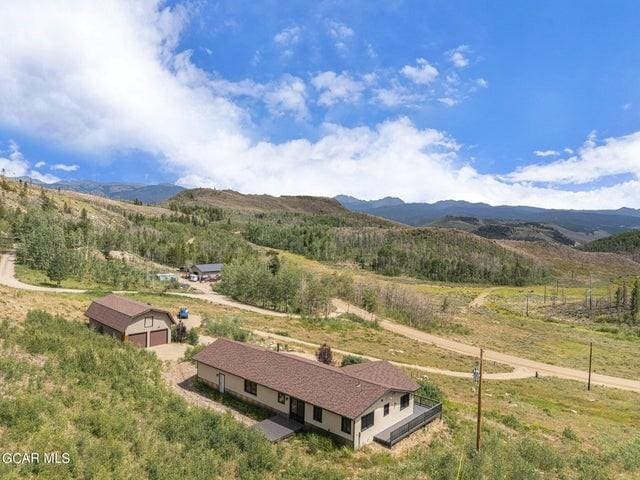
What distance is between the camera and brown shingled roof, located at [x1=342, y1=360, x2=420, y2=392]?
35.2m

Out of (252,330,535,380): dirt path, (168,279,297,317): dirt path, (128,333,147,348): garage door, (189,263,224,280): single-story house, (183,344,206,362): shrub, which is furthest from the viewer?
(189,263,224,280): single-story house

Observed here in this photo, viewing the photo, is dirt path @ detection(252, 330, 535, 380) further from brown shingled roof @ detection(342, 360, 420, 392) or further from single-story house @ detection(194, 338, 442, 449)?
single-story house @ detection(194, 338, 442, 449)

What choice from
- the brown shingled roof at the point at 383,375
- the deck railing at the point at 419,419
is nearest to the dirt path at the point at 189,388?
the brown shingled roof at the point at 383,375

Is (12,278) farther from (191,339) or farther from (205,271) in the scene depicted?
(205,271)

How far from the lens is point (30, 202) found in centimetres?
16725

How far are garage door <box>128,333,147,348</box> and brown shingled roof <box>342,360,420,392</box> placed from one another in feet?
81.4

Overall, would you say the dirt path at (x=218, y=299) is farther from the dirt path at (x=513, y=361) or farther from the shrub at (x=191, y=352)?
the shrub at (x=191, y=352)

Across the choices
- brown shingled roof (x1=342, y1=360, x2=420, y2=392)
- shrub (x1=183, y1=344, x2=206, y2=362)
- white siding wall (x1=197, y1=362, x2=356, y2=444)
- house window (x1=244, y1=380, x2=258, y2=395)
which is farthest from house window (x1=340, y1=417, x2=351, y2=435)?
shrub (x1=183, y1=344, x2=206, y2=362)

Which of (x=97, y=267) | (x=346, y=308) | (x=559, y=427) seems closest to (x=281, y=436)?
(x=559, y=427)

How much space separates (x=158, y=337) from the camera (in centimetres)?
5012

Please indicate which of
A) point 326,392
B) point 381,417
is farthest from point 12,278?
point 381,417

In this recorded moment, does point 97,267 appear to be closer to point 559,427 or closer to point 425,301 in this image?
point 425,301

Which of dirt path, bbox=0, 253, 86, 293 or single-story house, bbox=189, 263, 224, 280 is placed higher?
dirt path, bbox=0, 253, 86, 293

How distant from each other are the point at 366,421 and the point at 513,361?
171 ft
